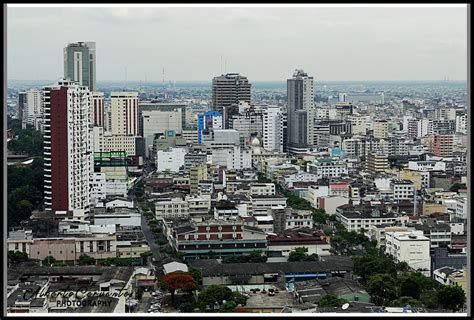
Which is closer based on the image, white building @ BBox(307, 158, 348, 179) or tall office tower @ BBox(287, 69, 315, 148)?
white building @ BBox(307, 158, 348, 179)

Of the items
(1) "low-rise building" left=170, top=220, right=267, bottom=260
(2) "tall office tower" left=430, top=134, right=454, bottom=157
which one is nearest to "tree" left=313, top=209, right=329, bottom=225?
(1) "low-rise building" left=170, top=220, right=267, bottom=260

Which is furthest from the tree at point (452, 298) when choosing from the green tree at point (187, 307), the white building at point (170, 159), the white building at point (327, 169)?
the white building at point (170, 159)

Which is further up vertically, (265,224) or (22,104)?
(22,104)

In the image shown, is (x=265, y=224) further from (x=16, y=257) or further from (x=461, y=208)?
(x=16, y=257)

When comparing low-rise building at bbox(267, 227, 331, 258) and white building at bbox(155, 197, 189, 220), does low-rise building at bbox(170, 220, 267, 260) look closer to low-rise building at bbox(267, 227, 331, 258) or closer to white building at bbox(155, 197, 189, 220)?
low-rise building at bbox(267, 227, 331, 258)

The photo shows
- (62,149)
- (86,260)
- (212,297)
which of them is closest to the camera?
(212,297)

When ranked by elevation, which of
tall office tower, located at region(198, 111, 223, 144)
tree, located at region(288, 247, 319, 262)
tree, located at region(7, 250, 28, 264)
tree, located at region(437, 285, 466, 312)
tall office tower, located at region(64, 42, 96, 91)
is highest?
tall office tower, located at region(64, 42, 96, 91)

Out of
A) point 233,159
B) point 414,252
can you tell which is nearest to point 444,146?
point 233,159
